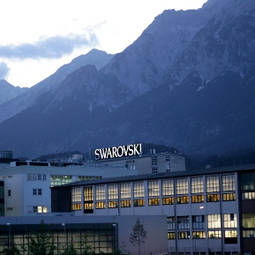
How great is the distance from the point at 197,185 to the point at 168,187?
9652mm

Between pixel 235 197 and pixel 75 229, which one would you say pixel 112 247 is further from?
pixel 235 197

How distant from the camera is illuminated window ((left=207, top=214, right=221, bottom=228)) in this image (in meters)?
181

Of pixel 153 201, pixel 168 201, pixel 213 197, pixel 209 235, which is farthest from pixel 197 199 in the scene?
pixel 153 201

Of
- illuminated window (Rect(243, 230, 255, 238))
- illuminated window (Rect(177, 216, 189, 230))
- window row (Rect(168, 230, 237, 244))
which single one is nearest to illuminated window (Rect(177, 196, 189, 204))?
illuminated window (Rect(177, 216, 189, 230))

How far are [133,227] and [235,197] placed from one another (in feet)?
112

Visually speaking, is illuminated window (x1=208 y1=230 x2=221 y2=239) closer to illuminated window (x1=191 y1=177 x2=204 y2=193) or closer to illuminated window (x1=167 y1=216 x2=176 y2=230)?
illuminated window (x1=167 y1=216 x2=176 y2=230)

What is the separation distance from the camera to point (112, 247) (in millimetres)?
148750

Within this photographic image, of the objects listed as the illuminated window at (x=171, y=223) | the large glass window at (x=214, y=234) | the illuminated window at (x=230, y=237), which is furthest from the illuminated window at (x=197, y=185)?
the illuminated window at (x=230, y=237)

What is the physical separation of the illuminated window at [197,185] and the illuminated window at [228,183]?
682 cm

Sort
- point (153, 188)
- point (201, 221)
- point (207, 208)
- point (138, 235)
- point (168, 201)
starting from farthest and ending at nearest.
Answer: point (153, 188), point (168, 201), point (201, 221), point (207, 208), point (138, 235)

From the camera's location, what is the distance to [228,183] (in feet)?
595

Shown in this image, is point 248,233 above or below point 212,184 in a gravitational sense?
below

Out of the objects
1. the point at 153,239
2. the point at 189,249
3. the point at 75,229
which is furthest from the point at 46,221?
the point at 189,249

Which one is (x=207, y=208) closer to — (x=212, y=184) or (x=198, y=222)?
(x=198, y=222)
